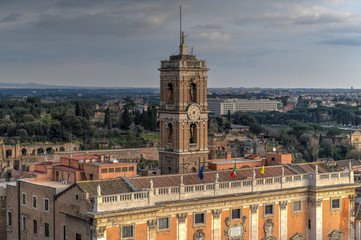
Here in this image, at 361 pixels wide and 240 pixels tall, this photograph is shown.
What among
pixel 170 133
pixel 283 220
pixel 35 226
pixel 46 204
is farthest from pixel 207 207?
pixel 35 226

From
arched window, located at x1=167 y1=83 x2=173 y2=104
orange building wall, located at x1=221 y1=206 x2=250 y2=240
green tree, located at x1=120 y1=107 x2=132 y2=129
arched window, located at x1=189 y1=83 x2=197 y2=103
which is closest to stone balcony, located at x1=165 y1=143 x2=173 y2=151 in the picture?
arched window, located at x1=167 y1=83 x2=173 y2=104

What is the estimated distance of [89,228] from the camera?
32812 millimetres

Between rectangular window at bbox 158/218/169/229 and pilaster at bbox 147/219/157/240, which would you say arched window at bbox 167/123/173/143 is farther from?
pilaster at bbox 147/219/157/240

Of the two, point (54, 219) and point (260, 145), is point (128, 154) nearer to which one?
point (260, 145)

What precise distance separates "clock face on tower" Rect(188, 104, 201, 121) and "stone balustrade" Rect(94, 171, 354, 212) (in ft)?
21.4

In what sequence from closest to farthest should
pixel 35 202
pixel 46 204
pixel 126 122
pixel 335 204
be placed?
pixel 46 204 < pixel 35 202 < pixel 335 204 < pixel 126 122

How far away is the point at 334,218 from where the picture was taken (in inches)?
1651

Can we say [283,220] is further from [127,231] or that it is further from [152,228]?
[127,231]

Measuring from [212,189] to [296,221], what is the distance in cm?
728

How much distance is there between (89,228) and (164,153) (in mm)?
11225

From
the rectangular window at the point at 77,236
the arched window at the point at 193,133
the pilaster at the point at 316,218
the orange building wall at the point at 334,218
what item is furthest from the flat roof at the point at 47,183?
the orange building wall at the point at 334,218

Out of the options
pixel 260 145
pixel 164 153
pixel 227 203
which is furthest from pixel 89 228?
pixel 260 145

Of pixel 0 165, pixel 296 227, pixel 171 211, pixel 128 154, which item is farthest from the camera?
pixel 128 154

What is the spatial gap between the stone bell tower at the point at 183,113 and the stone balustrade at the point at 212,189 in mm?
5469
